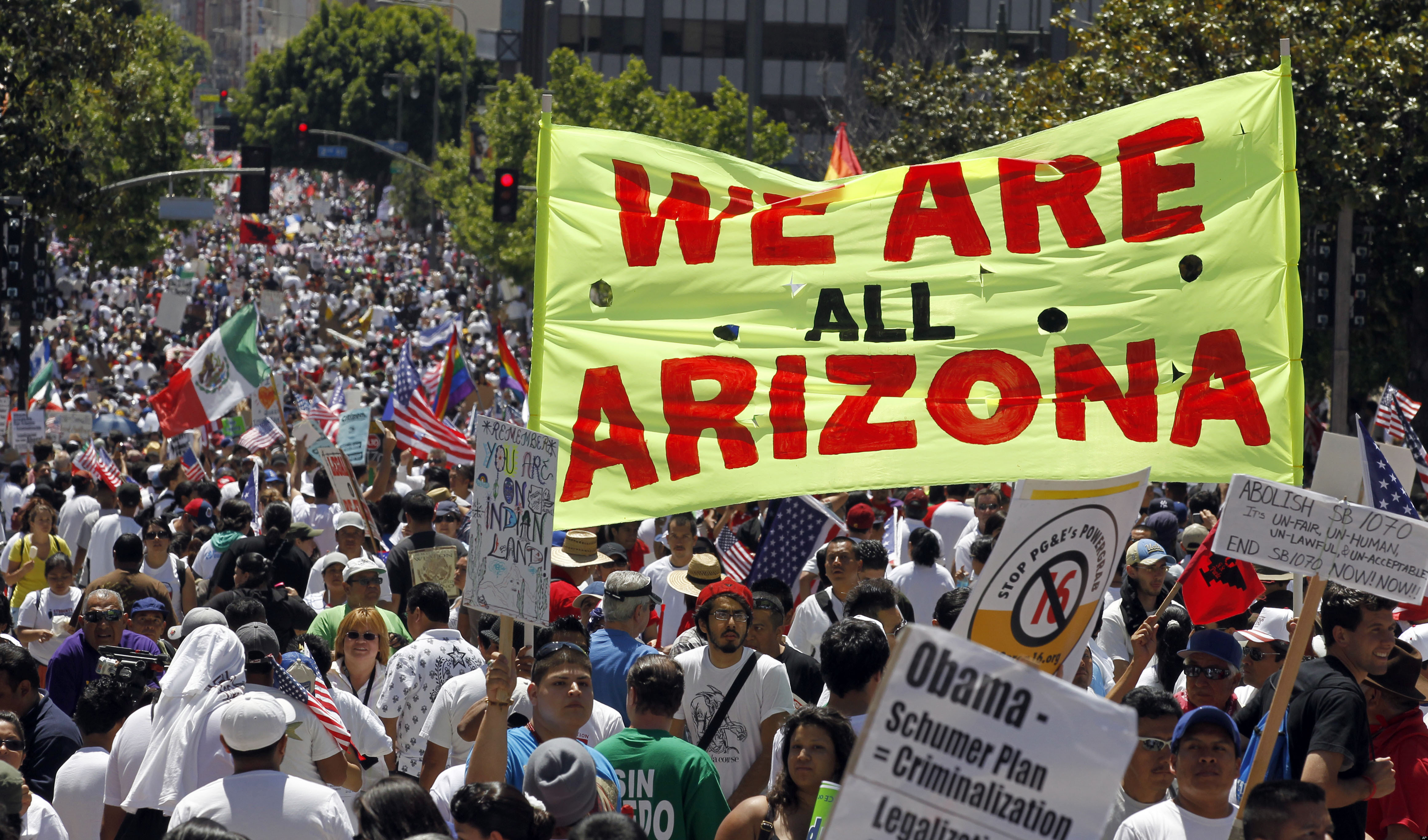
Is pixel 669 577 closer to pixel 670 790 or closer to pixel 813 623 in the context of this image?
pixel 813 623

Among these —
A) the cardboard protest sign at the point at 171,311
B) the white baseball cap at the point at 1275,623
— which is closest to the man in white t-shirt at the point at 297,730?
the white baseball cap at the point at 1275,623

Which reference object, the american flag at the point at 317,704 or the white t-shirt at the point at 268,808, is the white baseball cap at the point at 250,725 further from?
the american flag at the point at 317,704

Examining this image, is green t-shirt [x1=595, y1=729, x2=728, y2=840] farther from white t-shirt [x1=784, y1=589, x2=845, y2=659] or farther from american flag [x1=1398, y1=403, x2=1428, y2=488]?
american flag [x1=1398, y1=403, x2=1428, y2=488]

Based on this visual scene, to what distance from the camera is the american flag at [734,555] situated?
11.5m

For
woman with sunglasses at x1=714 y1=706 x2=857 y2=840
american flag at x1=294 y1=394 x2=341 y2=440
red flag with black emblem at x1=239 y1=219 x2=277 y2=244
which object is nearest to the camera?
woman with sunglasses at x1=714 y1=706 x2=857 y2=840

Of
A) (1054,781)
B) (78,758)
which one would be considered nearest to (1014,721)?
(1054,781)

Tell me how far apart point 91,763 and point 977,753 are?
13.4 feet

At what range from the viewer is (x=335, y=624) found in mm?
8398

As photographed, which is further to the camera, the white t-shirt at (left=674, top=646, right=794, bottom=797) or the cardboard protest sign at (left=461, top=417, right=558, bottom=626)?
the white t-shirt at (left=674, top=646, right=794, bottom=797)

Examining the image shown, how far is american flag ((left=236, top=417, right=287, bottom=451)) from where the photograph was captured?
19141 millimetres

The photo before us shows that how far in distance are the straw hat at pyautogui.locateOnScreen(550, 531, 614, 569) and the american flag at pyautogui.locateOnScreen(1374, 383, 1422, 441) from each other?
733cm

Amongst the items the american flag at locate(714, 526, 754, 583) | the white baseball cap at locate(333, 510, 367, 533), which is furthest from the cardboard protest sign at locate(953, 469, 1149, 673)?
the white baseball cap at locate(333, 510, 367, 533)

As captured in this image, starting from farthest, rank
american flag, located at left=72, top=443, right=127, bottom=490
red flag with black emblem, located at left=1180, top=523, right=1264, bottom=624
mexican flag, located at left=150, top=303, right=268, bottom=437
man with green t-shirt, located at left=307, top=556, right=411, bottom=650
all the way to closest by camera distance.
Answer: mexican flag, located at left=150, top=303, right=268, bottom=437 < american flag, located at left=72, top=443, right=127, bottom=490 < man with green t-shirt, located at left=307, top=556, right=411, bottom=650 < red flag with black emblem, located at left=1180, top=523, right=1264, bottom=624

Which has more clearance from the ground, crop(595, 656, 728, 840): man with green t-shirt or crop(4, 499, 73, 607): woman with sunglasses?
crop(595, 656, 728, 840): man with green t-shirt
